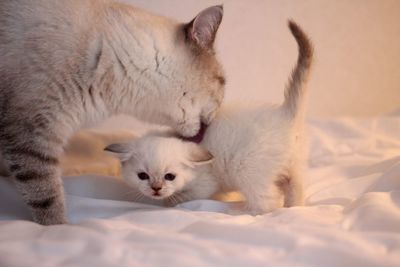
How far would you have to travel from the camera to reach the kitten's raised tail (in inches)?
44.5

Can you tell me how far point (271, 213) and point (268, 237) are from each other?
0.23 m

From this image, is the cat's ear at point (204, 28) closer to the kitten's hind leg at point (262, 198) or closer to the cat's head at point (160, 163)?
the cat's head at point (160, 163)

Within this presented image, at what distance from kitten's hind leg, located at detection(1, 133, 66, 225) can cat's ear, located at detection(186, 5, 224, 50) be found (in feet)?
1.52

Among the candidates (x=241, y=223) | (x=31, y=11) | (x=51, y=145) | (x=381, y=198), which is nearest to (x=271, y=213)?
(x=241, y=223)

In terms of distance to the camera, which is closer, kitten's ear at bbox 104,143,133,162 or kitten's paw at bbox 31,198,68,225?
kitten's paw at bbox 31,198,68,225

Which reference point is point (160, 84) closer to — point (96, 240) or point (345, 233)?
point (96, 240)

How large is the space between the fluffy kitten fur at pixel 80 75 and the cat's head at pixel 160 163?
0.26 feet

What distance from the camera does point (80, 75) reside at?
110 centimetres

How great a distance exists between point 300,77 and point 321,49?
2.91ft

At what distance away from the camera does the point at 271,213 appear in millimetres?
1062

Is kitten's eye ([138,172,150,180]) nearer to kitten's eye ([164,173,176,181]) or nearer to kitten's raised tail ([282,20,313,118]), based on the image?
kitten's eye ([164,173,176,181])

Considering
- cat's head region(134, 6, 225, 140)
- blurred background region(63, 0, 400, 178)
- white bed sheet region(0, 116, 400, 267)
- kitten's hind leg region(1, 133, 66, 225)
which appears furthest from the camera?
blurred background region(63, 0, 400, 178)

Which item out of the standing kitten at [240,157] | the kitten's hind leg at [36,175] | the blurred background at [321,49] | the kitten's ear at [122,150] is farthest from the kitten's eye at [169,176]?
the blurred background at [321,49]

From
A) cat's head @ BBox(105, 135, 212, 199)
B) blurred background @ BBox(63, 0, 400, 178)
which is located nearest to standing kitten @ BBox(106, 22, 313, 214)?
cat's head @ BBox(105, 135, 212, 199)
